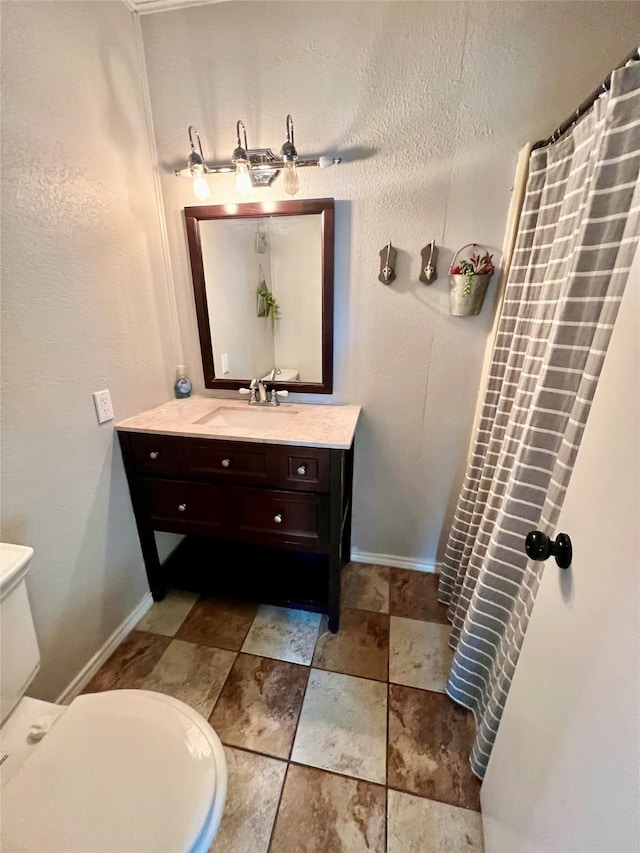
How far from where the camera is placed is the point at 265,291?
65.7 inches

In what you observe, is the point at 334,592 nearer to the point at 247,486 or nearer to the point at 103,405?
the point at 247,486

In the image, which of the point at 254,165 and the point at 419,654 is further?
the point at 419,654

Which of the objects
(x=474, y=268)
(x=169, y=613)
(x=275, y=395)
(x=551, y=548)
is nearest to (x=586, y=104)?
(x=474, y=268)

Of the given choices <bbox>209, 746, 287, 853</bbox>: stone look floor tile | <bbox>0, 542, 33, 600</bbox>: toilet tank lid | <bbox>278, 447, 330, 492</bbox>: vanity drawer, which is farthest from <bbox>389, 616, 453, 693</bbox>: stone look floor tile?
<bbox>0, 542, 33, 600</bbox>: toilet tank lid

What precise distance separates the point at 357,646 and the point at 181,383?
4.88ft

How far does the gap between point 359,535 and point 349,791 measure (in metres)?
1.04

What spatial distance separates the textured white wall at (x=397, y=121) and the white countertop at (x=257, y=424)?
199mm

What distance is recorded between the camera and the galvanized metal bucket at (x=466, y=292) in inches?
53.4

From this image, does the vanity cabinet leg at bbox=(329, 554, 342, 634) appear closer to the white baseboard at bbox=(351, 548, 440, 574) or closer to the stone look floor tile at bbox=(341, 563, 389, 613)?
the stone look floor tile at bbox=(341, 563, 389, 613)

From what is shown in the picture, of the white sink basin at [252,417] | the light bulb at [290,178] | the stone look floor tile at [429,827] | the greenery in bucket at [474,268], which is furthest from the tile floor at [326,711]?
the light bulb at [290,178]

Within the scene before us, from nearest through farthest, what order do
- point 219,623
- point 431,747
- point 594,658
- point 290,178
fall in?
point 594,658, point 431,747, point 290,178, point 219,623

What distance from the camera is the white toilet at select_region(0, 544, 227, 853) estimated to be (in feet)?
2.29

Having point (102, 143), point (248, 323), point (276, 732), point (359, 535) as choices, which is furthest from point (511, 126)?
point (276, 732)

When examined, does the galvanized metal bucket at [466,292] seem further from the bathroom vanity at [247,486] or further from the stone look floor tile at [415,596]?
A: the stone look floor tile at [415,596]
